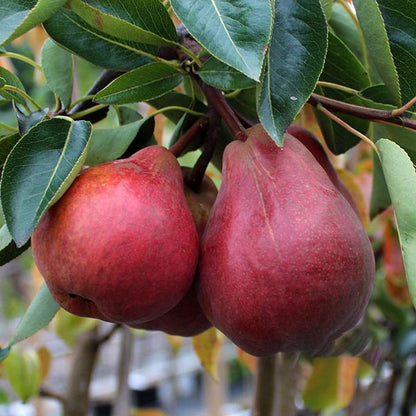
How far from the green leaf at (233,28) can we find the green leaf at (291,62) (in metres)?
0.05

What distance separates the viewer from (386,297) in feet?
5.24

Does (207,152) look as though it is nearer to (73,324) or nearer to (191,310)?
(191,310)

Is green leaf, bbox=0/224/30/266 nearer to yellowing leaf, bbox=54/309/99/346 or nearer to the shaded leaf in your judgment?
the shaded leaf

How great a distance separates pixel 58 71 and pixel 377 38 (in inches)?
12.1

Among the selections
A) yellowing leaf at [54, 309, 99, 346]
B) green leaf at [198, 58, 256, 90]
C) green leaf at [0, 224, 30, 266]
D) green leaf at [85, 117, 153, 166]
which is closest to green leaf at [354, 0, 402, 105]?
green leaf at [198, 58, 256, 90]

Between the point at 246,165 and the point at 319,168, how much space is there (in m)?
0.06

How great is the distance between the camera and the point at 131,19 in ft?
1.66

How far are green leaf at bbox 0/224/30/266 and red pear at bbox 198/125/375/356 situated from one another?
169mm

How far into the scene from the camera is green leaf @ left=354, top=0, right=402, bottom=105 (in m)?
0.52

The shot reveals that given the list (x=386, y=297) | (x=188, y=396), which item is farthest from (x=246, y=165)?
(x=188, y=396)

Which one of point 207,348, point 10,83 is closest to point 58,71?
point 10,83

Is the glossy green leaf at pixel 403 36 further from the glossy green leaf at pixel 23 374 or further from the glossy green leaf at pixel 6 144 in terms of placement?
the glossy green leaf at pixel 23 374

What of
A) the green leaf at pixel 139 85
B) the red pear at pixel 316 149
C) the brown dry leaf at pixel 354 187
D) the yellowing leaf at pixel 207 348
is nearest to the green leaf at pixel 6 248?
the green leaf at pixel 139 85

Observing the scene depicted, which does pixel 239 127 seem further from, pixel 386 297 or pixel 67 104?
pixel 386 297
